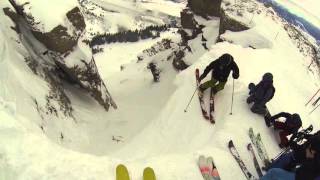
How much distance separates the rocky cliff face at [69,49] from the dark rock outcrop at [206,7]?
835 centimetres

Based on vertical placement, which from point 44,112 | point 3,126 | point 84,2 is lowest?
point 84,2

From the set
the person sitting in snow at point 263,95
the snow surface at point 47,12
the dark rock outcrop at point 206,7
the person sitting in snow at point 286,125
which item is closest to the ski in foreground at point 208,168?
the person sitting in snow at point 286,125

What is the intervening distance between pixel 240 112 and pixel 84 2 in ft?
448

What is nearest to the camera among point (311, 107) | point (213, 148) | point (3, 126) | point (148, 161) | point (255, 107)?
point (3, 126)

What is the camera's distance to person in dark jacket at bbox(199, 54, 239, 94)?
1720 centimetres

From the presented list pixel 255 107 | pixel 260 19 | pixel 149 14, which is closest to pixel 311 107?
pixel 255 107

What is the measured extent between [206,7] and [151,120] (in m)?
9.55

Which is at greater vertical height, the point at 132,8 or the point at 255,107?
the point at 255,107

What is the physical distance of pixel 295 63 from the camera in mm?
26047

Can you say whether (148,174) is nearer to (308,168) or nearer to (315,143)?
(308,168)

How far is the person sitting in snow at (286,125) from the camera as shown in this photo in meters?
14.8

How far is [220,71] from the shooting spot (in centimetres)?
→ 1745

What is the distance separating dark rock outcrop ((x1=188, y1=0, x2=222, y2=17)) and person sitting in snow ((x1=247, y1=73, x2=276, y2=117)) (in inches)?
429

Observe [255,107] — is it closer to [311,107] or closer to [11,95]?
[311,107]
